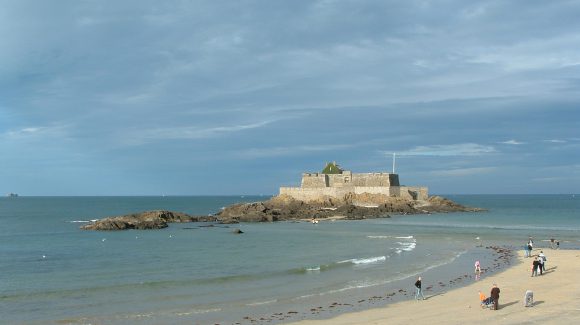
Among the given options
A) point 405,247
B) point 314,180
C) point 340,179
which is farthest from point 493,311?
point 340,179

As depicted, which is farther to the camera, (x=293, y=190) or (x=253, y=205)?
(x=293, y=190)

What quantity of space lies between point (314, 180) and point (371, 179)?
9100 mm

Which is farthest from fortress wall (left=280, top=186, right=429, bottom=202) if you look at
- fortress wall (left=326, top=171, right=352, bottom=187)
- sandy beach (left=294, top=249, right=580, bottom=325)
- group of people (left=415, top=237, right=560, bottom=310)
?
sandy beach (left=294, top=249, right=580, bottom=325)

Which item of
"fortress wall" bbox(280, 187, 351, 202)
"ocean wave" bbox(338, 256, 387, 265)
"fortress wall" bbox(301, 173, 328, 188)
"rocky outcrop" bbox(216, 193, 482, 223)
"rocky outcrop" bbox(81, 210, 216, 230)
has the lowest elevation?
"ocean wave" bbox(338, 256, 387, 265)

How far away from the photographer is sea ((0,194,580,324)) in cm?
1948

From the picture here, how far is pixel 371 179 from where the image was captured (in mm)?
92812

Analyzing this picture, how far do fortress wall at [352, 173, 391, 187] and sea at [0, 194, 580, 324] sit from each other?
40.7m

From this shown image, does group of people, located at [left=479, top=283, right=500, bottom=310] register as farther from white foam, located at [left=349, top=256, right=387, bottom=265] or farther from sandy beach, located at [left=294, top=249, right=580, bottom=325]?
white foam, located at [left=349, top=256, right=387, bottom=265]

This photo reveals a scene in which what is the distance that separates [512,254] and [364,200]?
5631 centimetres

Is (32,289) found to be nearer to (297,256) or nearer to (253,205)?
(297,256)

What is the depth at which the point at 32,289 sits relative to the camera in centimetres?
2397

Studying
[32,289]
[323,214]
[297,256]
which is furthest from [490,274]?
[323,214]

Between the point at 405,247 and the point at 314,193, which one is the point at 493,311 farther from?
the point at 314,193

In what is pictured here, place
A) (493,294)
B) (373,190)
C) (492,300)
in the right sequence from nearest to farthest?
(493,294), (492,300), (373,190)
